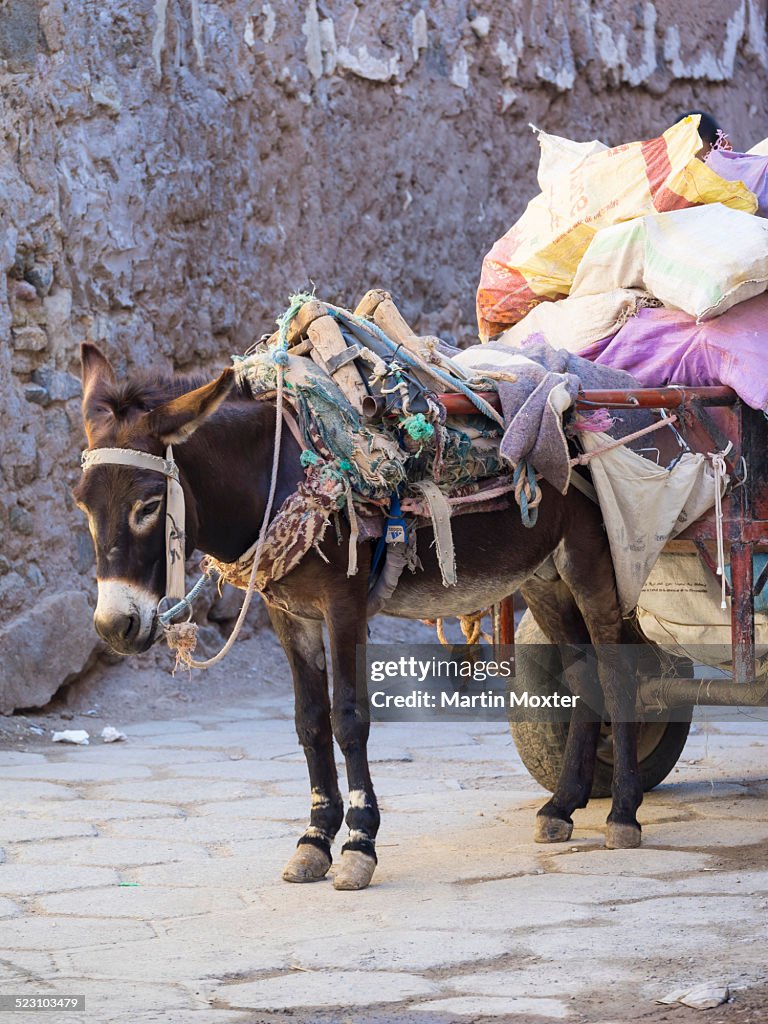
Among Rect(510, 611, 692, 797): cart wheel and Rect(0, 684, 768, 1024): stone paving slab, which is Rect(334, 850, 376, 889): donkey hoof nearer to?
Rect(0, 684, 768, 1024): stone paving slab

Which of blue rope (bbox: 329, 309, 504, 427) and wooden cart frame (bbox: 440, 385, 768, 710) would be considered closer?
blue rope (bbox: 329, 309, 504, 427)

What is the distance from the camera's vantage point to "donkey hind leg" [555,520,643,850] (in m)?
4.88

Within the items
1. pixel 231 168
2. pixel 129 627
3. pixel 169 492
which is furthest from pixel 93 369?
pixel 231 168

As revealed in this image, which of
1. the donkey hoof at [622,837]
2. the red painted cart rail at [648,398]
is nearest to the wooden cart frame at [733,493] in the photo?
the red painted cart rail at [648,398]

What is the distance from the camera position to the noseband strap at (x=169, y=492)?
402 centimetres

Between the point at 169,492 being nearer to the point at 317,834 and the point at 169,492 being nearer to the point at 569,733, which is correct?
the point at 317,834

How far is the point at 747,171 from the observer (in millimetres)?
5414

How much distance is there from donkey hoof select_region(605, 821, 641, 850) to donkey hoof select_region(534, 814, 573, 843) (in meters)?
0.16

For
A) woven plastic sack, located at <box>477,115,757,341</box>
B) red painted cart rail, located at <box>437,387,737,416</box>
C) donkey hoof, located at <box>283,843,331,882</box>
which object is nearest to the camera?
donkey hoof, located at <box>283,843,331,882</box>

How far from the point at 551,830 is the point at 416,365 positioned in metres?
1.66

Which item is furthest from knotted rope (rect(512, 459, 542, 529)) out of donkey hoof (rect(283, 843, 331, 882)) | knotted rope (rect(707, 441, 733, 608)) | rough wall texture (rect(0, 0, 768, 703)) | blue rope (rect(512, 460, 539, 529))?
rough wall texture (rect(0, 0, 768, 703))

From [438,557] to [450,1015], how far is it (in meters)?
1.62

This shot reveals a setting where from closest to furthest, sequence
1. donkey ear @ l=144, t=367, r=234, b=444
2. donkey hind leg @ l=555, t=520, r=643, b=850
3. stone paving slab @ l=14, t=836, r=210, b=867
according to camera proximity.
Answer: donkey ear @ l=144, t=367, r=234, b=444 → stone paving slab @ l=14, t=836, r=210, b=867 → donkey hind leg @ l=555, t=520, r=643, b=850

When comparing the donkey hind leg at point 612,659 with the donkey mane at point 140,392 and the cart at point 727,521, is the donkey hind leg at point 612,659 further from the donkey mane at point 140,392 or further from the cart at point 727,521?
the donkey mane at point 140,392
